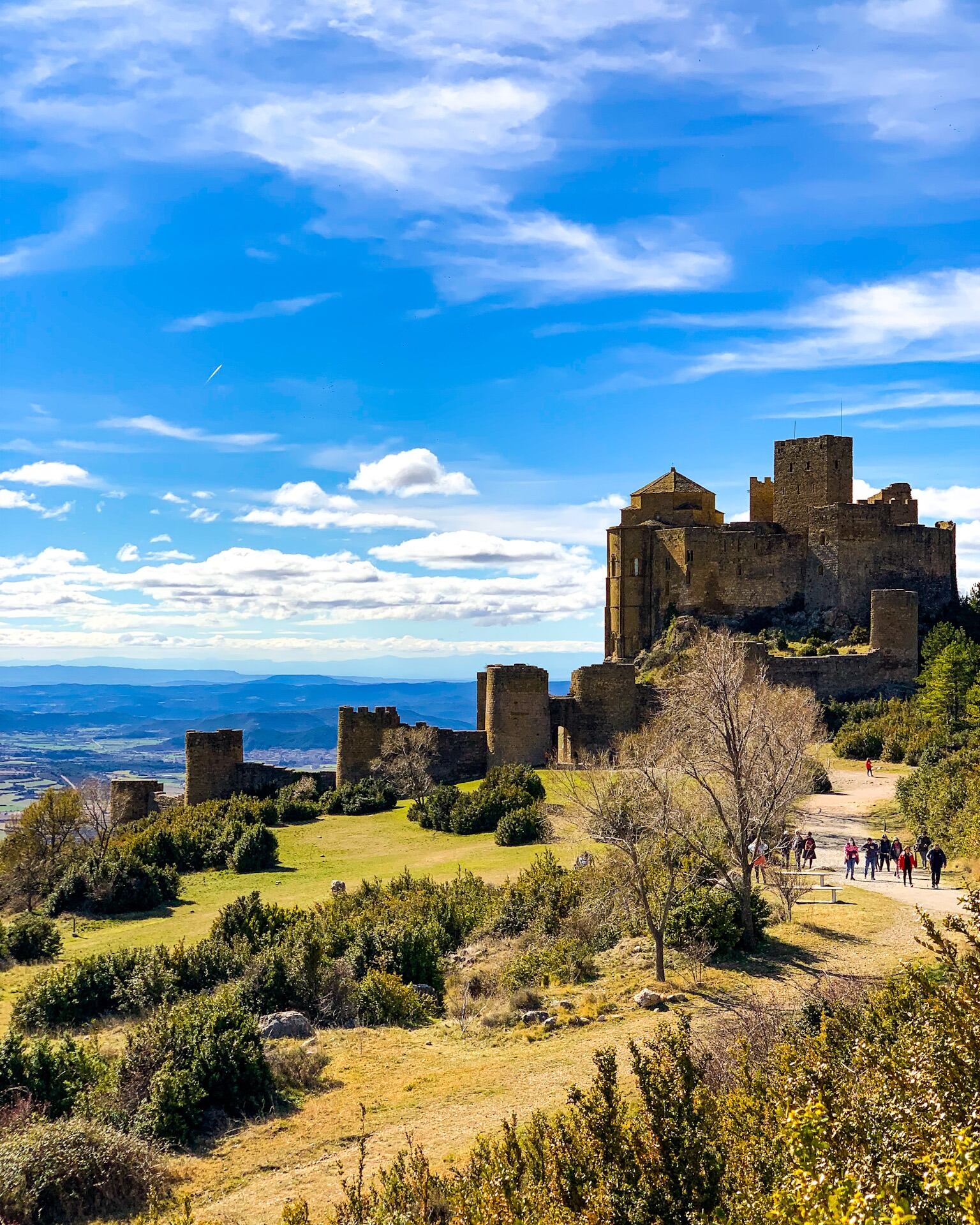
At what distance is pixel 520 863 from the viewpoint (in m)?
24.4

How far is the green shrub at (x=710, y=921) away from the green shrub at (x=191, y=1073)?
7.01 metres

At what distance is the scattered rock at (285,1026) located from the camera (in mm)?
13820

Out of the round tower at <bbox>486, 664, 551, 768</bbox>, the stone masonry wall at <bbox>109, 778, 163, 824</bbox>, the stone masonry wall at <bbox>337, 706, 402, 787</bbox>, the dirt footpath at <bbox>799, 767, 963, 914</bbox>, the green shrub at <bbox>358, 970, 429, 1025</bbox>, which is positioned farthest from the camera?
the stone masonry wall at <bbox>337, 706, 402, 787</bbox>

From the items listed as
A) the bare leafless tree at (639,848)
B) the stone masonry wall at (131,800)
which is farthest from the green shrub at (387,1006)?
the stone masonry wall at (131,800)

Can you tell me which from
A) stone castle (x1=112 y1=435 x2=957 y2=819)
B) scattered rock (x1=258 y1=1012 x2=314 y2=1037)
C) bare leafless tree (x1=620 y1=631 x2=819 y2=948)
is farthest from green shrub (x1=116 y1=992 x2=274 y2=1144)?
stone castle (x1=112 y1=435 x2=957 y2=819)

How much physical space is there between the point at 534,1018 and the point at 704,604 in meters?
34.6

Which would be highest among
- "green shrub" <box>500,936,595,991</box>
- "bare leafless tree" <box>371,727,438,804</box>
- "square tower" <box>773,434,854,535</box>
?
"square tower" <box>773,434,854,535</box>

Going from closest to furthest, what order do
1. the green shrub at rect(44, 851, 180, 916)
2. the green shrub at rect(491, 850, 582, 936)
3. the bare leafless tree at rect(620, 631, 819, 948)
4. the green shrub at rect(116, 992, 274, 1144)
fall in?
the green shrub at rect(116, 992, 274, 1144) → the bare leafless tree at rect(620, 631, 819, 948) → the green shrub at rect(491, 850, 582, 936) → the green shrub at rect(44, 851, 180, 916)

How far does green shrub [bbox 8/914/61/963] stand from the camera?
19078 millimetres

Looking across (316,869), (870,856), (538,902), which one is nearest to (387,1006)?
(538,902)

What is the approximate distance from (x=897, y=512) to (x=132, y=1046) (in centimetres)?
4400

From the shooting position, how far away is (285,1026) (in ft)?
46.0

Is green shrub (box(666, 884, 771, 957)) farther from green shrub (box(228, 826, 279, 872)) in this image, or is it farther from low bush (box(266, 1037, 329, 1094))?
green shrub (box(228, 826, 279, 872))

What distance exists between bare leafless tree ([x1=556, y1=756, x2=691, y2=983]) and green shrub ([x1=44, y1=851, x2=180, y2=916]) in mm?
11547
